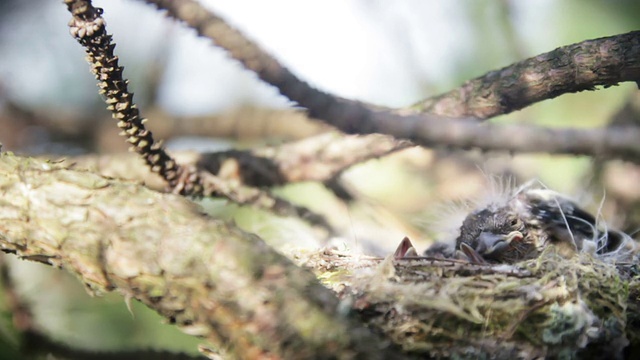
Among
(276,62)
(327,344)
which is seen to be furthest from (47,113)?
(327,344)

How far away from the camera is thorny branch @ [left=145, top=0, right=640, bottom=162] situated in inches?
61.6

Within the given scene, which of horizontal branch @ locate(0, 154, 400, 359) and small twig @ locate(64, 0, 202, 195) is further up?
small twig @ locate(64, 0, 202, 195)

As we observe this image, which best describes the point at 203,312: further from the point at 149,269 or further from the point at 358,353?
the point at 358,353

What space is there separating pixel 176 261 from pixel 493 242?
137 centimetres

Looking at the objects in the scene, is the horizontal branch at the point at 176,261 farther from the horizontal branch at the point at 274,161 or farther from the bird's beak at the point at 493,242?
the horizontal branch at the point at 274,161

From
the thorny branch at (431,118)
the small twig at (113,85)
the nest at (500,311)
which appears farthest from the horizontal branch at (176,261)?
the thorny branch at (431,118)

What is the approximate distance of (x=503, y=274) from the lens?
1597 millimetres

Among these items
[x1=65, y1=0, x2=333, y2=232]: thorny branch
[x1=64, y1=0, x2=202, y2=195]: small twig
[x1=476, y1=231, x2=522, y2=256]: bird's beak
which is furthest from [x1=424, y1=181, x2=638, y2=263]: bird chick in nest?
[x1=64, y1=0, x2=202, y2=195]: small twig

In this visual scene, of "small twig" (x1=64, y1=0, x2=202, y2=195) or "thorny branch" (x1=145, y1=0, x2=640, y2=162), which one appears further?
"thorny branch" (x1=145, y1=0, x2=640, y2=162)

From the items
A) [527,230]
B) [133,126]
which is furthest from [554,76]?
[133,126]

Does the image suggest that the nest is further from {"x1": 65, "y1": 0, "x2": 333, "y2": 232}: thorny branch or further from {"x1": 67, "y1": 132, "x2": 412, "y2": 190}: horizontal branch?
{"x1": 67, "y1": 132, "x2": 412, "y2": 190}: horizontal branch

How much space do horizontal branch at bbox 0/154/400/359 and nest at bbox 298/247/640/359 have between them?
13cm

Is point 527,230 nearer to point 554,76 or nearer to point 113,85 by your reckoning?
point 554,76

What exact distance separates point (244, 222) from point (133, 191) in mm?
1828
